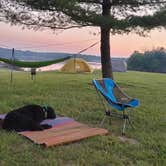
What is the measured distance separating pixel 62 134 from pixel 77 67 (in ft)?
40.3

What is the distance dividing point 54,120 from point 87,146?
105 centimetres

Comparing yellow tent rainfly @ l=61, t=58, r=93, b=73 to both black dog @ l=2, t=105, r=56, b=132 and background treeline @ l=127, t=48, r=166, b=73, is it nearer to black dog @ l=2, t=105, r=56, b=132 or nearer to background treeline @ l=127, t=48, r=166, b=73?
black dog @ l=2, t=105, r=56, b=132

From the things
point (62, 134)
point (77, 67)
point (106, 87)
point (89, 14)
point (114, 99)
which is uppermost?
point (89, 14)

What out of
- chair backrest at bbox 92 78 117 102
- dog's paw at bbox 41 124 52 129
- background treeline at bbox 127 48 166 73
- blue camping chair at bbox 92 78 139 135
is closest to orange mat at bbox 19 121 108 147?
dog's paw at bbox 41 124 52 129

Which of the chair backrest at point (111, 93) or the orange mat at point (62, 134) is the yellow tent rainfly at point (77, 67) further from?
the orange mat at point (62, 134)

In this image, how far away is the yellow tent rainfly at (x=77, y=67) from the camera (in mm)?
15216

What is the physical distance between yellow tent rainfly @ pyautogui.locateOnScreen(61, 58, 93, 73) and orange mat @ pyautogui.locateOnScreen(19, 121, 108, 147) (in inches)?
456

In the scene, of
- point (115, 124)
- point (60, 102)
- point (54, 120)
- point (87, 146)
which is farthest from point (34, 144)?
point (60, 102)

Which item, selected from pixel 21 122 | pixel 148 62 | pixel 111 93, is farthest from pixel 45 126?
pixel 148 62

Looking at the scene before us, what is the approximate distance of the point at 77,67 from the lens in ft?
50.7

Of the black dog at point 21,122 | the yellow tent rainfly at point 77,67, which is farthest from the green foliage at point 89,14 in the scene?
the yellow tent rainfly at point 77,67

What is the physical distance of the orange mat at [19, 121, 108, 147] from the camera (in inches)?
119

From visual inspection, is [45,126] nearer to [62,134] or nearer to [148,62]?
[62,134]

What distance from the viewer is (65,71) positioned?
50.1 ft
